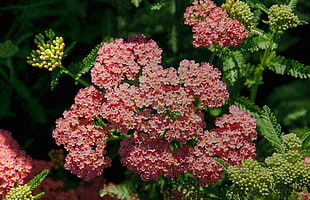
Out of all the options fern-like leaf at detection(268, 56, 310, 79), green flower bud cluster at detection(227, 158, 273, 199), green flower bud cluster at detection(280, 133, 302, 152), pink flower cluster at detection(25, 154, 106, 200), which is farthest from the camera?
pink flower cluster at detection(25, 154, 106, 200)

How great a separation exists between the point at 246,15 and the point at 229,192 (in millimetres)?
1261

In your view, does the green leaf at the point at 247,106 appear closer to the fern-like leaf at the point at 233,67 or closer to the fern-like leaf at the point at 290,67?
the fern-like leaf at the point at 233,67

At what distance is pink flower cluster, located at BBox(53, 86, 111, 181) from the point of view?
3123 mm

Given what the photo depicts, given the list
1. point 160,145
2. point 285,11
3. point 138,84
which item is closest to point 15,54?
point 138,84


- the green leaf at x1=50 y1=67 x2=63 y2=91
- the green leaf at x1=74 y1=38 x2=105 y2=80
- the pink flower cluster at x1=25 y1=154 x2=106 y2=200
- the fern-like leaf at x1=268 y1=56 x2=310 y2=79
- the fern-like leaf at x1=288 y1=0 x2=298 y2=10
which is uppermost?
the fern-like leaf at x1=288 y1=0 x2=298 y2=10

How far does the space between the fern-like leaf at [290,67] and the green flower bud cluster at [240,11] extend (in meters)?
0.35

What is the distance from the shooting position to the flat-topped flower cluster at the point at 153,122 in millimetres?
3080

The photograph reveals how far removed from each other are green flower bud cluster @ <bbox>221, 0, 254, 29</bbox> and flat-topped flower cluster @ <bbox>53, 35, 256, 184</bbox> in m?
0.40

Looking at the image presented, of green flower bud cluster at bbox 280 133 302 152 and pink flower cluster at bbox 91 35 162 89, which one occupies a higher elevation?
pink flower cluster at bbox 91 35 162 89

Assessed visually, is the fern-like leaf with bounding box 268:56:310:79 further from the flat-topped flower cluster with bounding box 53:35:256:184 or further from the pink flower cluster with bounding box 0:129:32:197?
the pink flower cluster with bounding box 0:129:32:197

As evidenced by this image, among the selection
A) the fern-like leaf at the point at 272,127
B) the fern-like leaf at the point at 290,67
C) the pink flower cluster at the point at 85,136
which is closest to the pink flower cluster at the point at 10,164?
the pink flower cluster at the point at 85,136

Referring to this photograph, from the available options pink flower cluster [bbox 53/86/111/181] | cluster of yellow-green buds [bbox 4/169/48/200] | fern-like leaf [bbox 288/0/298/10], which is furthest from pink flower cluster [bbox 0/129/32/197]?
fern-like leaf [bbox 288/0/298/10]

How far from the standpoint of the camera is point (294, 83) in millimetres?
4406

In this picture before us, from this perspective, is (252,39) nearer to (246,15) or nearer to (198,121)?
(246,15)
